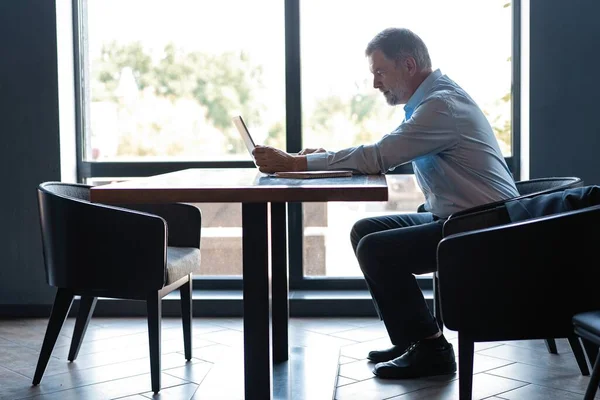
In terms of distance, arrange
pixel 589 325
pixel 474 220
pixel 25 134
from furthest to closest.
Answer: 1. pixel 25 134
2. pixel 474 220
3. pixel 589 325

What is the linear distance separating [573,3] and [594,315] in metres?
2.42

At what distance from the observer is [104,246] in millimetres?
3029

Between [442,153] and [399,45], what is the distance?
474 mm

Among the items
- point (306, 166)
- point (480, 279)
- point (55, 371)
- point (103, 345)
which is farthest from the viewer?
point (103, 345)

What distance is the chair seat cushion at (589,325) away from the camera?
208 cm

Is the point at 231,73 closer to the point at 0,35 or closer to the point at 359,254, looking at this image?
the point at 0,35

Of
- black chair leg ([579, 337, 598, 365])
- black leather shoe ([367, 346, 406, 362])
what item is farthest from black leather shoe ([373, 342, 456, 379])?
black chair leg ([579, 337, 598, 365])

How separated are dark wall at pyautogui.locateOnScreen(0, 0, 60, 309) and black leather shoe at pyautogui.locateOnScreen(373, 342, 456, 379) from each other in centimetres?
213

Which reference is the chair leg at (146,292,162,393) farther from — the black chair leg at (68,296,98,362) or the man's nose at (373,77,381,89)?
the man's nose at (373,77,381,89)

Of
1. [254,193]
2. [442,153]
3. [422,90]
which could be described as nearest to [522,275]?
[442,153]

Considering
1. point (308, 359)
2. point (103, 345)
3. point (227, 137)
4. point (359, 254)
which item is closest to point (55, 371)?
point (103, 345)

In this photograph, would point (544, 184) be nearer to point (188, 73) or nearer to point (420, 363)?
point (420, 363)

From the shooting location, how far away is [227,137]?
4574 millimetres

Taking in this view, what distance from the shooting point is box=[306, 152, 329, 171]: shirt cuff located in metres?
2.87
